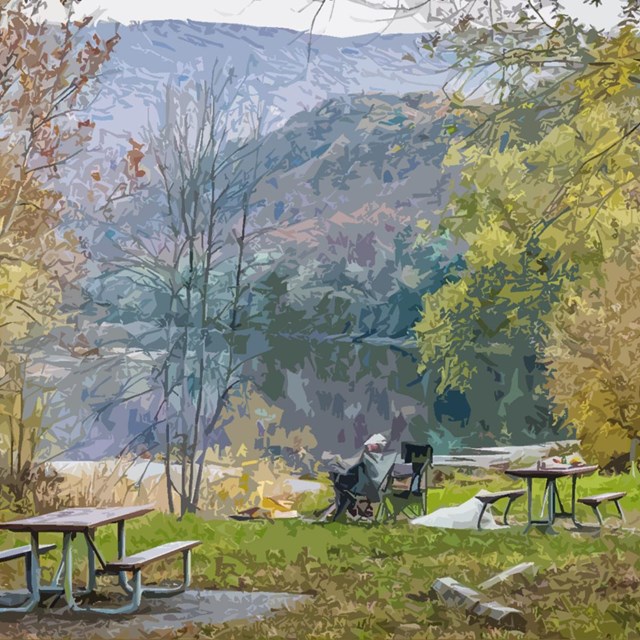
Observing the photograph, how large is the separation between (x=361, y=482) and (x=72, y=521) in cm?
676

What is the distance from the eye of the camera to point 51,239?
14.7 meters

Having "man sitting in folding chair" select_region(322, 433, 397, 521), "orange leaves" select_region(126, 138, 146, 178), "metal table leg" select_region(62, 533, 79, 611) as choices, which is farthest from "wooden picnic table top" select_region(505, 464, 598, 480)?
"metal table leg" select_region(62, 533, 79, 611)

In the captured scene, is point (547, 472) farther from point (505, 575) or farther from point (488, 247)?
point (488, 247)

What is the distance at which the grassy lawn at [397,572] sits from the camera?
6953 mm

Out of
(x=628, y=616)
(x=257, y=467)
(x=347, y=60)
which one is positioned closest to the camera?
(x=628, y=616)

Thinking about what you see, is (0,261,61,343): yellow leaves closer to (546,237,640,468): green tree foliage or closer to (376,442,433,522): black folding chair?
(376,442,433,522): black folding chair

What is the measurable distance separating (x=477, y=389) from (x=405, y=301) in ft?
38.2

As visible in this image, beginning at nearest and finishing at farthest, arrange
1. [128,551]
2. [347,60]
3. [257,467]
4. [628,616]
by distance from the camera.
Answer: [628,616]
[128,551]
[257,467]
[347,60]

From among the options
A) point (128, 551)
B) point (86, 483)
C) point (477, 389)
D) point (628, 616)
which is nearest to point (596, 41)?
point (628, 616)

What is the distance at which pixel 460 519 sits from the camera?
1395 cm

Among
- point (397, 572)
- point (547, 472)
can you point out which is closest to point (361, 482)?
point (547, 472)

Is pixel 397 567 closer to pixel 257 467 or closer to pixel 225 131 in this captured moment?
pixel 225 131

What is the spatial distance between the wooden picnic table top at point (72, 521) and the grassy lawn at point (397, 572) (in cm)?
105

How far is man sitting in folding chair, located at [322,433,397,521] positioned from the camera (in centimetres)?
1404
